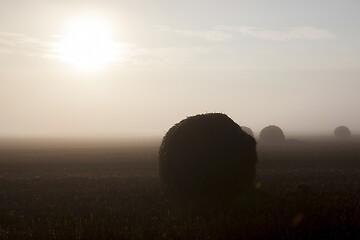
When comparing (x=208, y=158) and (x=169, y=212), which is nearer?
(x=169, y=212)

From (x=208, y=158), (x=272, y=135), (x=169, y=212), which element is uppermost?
(x=272, y=135)

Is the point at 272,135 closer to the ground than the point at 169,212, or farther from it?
farther from it

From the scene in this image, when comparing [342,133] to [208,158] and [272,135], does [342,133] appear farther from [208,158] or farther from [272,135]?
[208,158]

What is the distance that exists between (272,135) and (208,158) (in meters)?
66.1

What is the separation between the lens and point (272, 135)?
79.8 meters

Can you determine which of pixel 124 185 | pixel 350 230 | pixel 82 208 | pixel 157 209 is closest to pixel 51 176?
pixel 124 185

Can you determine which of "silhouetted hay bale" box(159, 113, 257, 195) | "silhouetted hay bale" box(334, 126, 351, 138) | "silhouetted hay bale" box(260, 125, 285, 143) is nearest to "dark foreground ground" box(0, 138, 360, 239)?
"silhouetted hay bale" box(159, 113, 257, 195)

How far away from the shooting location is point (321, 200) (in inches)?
513

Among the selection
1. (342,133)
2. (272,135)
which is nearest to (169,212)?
(272,135)

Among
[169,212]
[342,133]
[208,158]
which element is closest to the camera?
[169,212]

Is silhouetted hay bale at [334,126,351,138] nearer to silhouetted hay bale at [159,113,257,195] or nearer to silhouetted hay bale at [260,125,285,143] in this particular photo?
silhouetted hay bale at [260,125,285,143]

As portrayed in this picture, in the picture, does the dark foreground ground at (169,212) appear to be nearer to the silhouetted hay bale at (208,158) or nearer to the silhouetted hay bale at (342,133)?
the silhouetted hay bale at (208,158)

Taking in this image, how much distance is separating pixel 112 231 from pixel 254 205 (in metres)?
5.28

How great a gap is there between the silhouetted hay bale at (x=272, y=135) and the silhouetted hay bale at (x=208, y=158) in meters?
63.9
